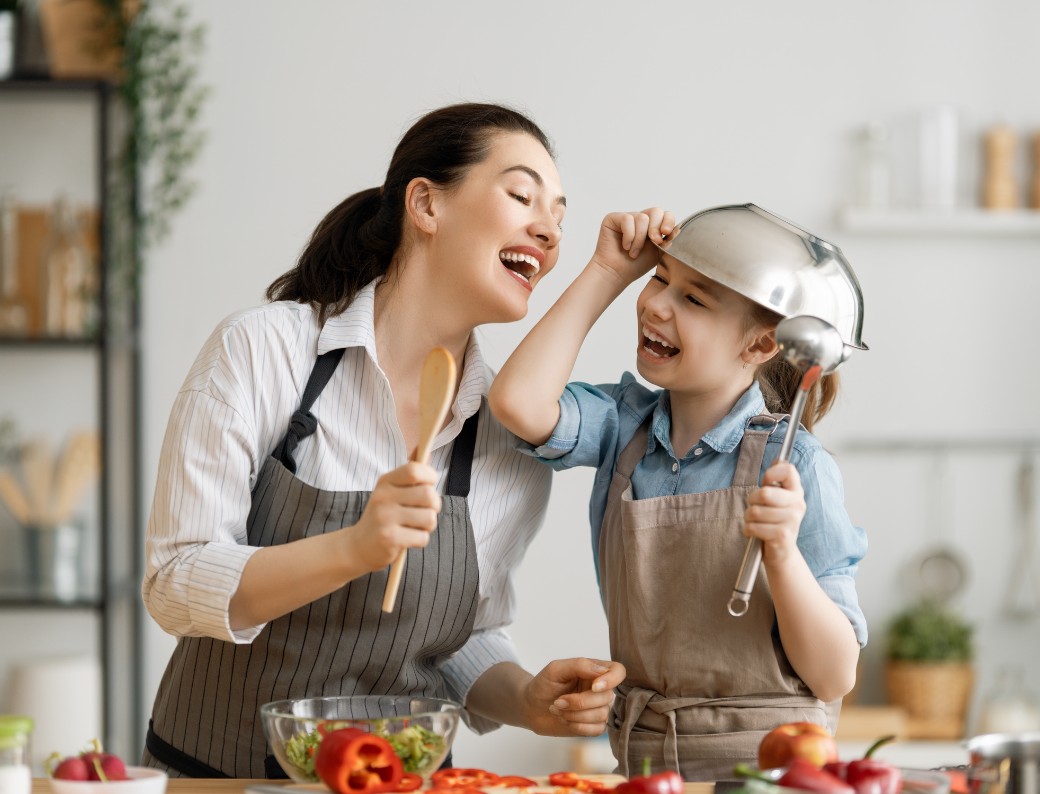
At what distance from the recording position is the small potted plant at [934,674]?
9.73 ft

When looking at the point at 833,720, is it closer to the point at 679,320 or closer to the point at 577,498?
the point at 679,320

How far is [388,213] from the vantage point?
1.61 metres

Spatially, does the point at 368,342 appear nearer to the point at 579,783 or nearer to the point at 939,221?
the point at 579,783

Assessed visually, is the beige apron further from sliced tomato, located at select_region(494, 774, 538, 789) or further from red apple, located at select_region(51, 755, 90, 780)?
red apple, located at select_region(51, 755, 90, 780)

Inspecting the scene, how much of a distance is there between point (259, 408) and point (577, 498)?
5.97 ft

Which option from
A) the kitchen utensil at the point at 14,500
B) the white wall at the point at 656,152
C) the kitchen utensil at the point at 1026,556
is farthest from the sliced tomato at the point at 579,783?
the kitchen utensil at the point at 1026,556

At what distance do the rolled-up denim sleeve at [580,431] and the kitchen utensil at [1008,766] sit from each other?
62 cm

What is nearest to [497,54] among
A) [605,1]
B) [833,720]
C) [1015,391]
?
[605,1]

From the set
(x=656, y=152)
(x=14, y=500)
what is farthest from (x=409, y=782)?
(x=656, y=152)

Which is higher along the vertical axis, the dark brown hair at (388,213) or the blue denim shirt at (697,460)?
the dark brown hair at (388,213)

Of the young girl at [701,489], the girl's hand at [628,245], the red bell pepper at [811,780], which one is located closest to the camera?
the red bell pepper at [811,780]

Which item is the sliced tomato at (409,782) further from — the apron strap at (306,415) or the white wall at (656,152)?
the white wall at (656,152)

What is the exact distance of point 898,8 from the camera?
3164 mm

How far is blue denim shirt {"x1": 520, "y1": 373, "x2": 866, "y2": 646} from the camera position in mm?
1305
